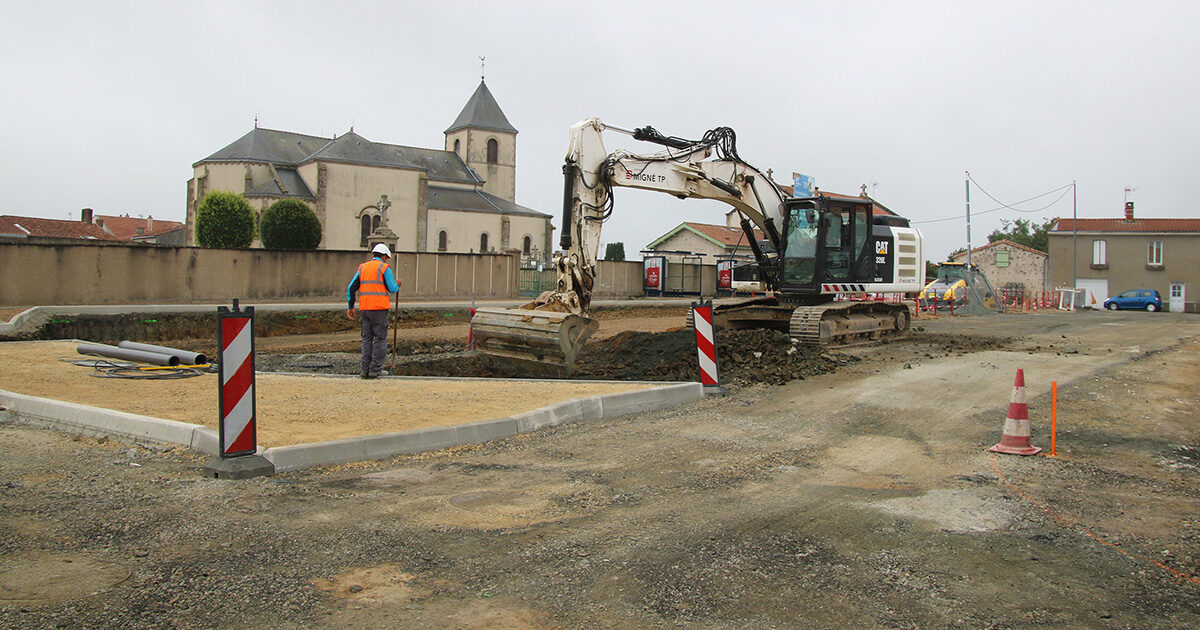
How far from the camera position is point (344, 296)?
3155 centimetres

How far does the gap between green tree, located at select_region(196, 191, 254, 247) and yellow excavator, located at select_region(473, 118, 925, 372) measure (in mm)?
42719

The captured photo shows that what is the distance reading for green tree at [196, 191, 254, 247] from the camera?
5138 cm

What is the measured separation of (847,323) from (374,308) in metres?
9.38

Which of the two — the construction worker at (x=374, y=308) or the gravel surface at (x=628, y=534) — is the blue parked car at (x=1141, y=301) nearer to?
the gravel surface at (x=628, y=534)

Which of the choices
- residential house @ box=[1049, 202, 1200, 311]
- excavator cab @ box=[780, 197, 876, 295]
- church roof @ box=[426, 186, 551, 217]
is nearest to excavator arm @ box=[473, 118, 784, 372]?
excavator cab @ box=[780, 197, 876, 295]

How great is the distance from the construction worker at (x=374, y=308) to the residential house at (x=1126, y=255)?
2080 inches

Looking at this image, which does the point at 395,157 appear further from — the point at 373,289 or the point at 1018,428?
the point at 1018,428

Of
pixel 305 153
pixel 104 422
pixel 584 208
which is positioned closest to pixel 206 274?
pixel 584 208

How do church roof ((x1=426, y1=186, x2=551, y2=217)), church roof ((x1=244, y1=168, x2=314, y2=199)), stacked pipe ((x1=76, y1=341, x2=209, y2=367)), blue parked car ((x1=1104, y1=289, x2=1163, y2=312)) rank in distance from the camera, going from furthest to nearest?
church roof ((x1=426, y1=186, x2=551, y2=217)) → church roof ((x1=244, y1=168, x2=314, y2=199)) → blue parked car ((x1=1104, y1=289, x2=1163, y2=312)) → stacked pipe ((x1=76, y1=341, x2=209, y2=367))

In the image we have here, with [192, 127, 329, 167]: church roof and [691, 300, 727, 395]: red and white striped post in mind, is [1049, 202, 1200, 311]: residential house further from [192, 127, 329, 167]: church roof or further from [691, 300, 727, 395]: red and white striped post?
[192, 127, 329, 167]: church roof

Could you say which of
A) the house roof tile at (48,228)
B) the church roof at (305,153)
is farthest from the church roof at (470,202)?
the house roof tile at (48,228)

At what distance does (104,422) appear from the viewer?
6.93 m

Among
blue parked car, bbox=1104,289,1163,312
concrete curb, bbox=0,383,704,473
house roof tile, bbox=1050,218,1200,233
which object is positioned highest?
house roof tile, bbox=1050,218,1200,233

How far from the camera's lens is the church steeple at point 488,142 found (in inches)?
2953
